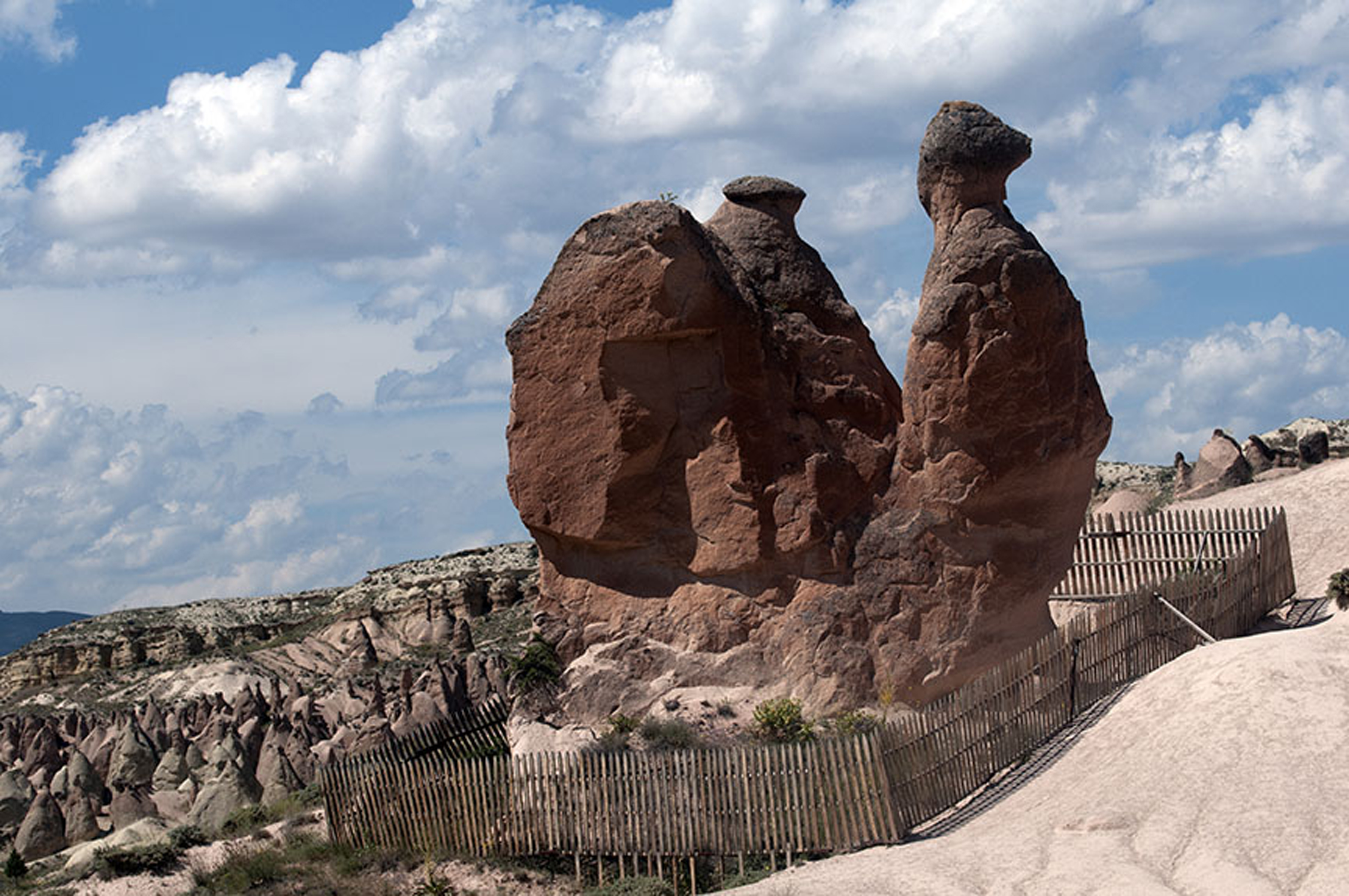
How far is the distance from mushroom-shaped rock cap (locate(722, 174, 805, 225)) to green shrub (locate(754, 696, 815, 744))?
6495 mm

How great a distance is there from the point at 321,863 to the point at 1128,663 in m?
9.26

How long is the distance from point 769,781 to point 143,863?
26.2 ft

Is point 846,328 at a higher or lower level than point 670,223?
lower

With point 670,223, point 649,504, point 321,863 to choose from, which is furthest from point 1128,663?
point 321,863

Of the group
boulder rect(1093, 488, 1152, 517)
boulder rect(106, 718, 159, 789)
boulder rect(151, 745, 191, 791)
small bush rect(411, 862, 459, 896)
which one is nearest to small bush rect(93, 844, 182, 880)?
small bush rect(411, 862, 459, 896)

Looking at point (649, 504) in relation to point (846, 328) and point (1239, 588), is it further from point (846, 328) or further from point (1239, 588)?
point (1239, 588)

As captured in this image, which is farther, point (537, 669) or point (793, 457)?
point (537, 669)

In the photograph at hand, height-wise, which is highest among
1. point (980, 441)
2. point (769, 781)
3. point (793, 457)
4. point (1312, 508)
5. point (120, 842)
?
point (793, 457)

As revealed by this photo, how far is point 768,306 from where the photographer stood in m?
19.4

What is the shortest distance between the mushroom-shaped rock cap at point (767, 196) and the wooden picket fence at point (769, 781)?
6.53 m

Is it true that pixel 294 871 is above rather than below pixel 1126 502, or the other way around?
below

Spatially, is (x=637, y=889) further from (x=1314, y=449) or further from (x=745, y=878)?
(x=1314, y=449)

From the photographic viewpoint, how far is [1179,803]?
13.5 m

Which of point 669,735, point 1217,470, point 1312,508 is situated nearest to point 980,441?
point 669,735
